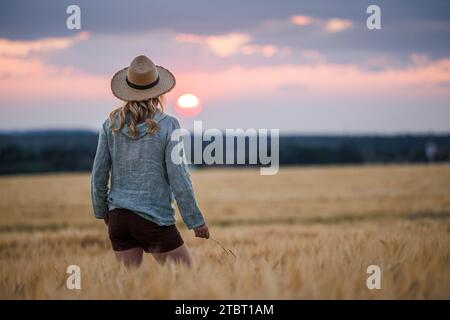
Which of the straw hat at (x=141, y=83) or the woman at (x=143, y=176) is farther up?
the straw hat at (x=141, y=83)

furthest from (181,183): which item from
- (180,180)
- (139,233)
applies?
(139,233)

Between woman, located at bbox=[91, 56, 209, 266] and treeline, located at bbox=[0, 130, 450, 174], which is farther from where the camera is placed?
treeline, located at bbox=[0, 130, 450, 174]

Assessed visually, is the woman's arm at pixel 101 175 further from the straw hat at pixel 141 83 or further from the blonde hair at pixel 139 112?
the straw hat at pixel 141 83

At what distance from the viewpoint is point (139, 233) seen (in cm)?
440

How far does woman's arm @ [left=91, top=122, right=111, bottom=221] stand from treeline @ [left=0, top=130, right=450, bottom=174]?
201 feet

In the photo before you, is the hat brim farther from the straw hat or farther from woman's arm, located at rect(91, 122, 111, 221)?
woman's arm, located at rect(91, 122, 111, 221)

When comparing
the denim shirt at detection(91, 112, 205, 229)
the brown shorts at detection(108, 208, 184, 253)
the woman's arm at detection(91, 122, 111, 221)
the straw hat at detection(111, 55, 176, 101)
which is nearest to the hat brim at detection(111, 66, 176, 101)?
the straw hat at detection(111, 55, 176, 101)

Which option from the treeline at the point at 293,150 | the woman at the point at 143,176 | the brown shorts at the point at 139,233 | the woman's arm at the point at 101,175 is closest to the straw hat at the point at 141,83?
the woman at the point at 143,176

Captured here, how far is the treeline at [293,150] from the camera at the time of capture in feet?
229

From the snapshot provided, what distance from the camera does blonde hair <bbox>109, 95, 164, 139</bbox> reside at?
4305mm

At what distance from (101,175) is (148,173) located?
1.28 ft

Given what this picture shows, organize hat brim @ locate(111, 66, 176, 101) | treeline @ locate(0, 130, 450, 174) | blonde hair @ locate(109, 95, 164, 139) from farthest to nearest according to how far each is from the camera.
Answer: treeline @ locate(0, 130, 450, 174) < hat brim @ locate(111, 66, 176, 101) < blonde hair @ locate(109, 95, 164, 139)

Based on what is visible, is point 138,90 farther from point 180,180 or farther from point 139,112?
point 180,180

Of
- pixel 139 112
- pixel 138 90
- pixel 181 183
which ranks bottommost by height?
pixel 181 183
